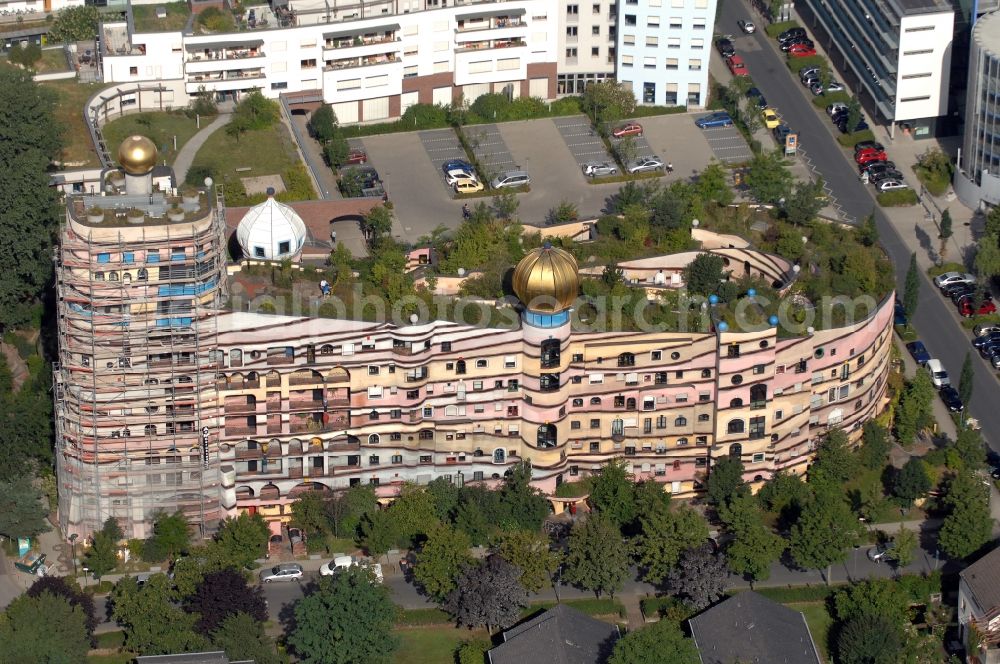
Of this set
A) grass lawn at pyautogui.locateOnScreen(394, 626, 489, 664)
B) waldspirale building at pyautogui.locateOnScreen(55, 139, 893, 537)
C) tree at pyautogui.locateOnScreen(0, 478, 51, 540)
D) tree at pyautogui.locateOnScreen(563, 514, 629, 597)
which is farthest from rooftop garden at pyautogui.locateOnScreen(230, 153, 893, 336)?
tree at pyautogui.locateOnScreen(0, 478, 51, 540)

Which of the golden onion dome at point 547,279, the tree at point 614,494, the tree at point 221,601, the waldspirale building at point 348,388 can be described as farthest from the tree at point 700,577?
the tree at point 221,601

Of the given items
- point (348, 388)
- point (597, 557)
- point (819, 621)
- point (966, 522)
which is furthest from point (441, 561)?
point (966, 522)

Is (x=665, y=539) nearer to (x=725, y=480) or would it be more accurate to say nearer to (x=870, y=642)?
(x=725, y=480)

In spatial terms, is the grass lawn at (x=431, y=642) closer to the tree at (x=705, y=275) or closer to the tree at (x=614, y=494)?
the tree at (x=614, y=494)

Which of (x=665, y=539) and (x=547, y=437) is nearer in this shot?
(x=665, y=539)

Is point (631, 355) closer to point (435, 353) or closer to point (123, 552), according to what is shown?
point (435, 353)

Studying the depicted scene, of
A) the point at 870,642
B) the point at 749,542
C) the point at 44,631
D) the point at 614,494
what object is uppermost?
the point at 614,494

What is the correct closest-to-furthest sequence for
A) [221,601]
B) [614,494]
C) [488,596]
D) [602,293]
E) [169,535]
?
[221,601]
[488,596]
[169,535]
[614,494]
[602,293]

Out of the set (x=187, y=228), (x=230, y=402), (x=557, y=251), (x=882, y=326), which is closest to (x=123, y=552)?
(x=230, y=402)
